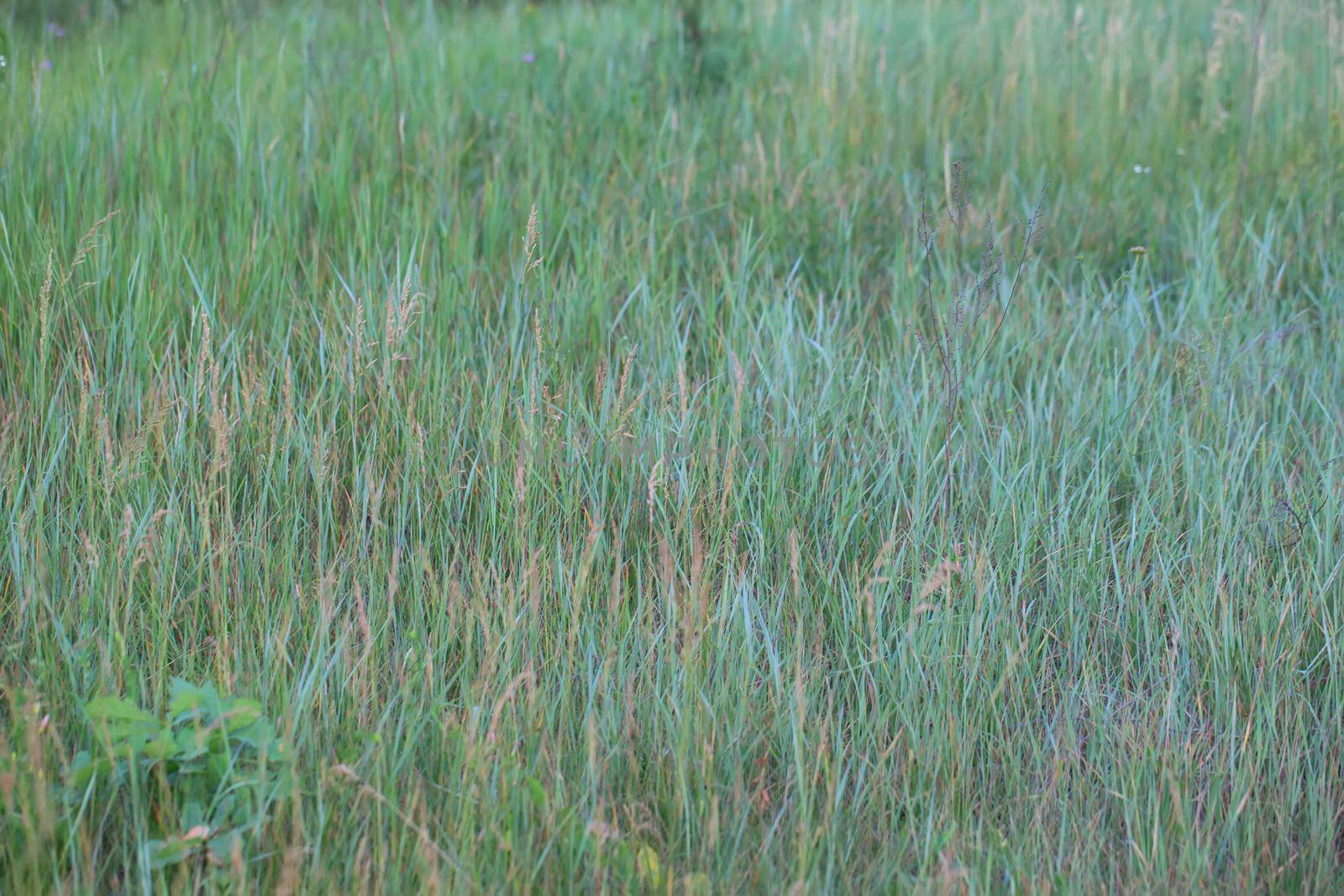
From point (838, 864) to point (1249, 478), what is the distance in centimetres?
135

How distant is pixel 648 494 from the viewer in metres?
2.00

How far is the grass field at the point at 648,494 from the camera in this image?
4.83 ft

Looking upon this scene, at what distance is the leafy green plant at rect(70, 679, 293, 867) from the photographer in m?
1.38

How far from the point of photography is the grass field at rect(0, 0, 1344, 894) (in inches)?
58.0

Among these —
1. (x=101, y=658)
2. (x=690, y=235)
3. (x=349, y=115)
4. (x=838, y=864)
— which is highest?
(x=349, y=115)

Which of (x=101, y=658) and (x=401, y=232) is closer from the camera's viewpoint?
(x=101, y=658)

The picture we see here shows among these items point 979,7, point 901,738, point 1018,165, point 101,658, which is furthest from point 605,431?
point 979,7

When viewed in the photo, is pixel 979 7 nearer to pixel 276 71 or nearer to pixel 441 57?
pixel 441 57

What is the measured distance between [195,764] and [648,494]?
2.89 feet

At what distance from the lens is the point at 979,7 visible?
16.4 ft

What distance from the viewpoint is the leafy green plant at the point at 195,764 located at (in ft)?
4.54

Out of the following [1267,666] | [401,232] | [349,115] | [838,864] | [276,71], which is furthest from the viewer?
[276,71]

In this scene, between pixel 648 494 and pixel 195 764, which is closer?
pixel 195 764

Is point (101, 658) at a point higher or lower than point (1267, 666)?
higher
